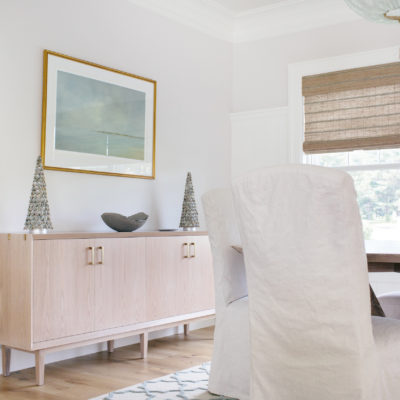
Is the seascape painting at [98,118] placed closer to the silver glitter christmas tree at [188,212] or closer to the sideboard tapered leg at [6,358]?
the silver glitter christmas tree at [188,212]

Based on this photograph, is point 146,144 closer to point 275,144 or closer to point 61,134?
point 61,134

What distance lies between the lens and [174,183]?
15.1 ft

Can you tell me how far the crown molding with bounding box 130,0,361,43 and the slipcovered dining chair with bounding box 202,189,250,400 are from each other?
2402 millimetres

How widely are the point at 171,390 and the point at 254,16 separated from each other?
3507 millimetres

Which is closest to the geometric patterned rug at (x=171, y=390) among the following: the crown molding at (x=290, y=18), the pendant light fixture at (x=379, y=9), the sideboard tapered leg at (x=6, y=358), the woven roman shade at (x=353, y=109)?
the sideboard tapered leg at (x=6, y=358)

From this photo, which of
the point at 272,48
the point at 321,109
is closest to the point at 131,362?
the point at 321,109

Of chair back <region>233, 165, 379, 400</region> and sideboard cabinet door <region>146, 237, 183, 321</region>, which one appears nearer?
chair back <region>233, 165, 379, 400</region>

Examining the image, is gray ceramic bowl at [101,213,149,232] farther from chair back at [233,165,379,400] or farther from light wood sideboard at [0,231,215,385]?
chair back at [233,165,379,400]

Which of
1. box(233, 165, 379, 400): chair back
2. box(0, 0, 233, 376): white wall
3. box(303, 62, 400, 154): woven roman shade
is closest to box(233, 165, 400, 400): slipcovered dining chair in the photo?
box(233, 165, 379, 400): chair back

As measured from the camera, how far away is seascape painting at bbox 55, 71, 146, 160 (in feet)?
12.1

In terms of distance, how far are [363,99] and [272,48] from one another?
104cm

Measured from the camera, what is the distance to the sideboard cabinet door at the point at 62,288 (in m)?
2.98

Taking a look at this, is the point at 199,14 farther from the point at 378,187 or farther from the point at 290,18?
the point at 378,187

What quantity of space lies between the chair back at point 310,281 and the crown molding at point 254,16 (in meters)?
3.17
